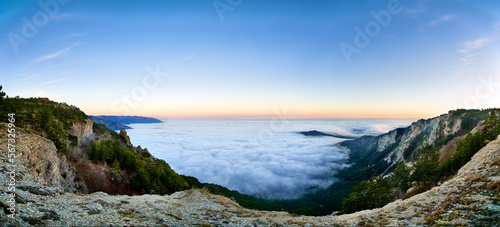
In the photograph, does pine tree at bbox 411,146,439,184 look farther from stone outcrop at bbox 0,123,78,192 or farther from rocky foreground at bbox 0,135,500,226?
stone outcrop at bbox 0,123,78,192

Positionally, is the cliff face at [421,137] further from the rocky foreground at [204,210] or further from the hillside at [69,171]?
the rocky foreground at [204,210]

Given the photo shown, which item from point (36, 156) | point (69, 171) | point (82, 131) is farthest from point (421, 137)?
point (82, 131)

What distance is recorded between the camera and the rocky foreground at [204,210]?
11.7 m

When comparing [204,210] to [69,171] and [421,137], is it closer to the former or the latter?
[69,171]

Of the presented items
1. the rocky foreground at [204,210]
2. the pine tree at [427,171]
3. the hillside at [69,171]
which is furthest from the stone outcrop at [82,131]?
the pine tree at [427,171]

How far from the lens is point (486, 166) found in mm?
20781

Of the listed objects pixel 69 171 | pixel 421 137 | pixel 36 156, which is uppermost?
pixel 36 156

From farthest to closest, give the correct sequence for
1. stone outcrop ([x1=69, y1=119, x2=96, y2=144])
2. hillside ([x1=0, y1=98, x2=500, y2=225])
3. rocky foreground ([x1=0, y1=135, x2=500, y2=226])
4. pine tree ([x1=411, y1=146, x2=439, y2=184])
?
pine tree ([x1=411, y1=146, x2=439, y2=184])
stone outcrop ([x1=69, y1=119, x2=96, y2=144])
hillside ([x1=0, y1=98, x2=500, y2=225])
rocky foreground ([x1=0, y1=135, x2=500, y2=226])

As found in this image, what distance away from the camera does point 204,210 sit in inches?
845

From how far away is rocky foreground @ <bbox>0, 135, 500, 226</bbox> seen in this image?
1173 cm

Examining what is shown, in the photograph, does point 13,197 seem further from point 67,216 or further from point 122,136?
point 122,136

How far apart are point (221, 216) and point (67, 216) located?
12.3 meters

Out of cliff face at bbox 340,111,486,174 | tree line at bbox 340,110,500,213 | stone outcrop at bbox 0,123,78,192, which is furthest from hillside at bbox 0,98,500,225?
cliff face at bbox 340,111,486,174

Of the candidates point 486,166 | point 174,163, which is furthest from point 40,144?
point 174,163
